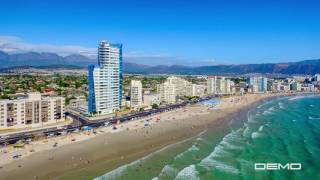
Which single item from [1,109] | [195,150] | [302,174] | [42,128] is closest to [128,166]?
[195,150]

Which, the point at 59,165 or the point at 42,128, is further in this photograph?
the point at 42,128

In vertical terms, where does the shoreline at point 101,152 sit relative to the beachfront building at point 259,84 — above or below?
below

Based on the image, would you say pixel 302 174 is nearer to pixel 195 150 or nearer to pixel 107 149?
pixel 195 150

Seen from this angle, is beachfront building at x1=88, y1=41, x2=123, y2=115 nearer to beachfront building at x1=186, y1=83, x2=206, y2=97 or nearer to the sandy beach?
the sandy beach

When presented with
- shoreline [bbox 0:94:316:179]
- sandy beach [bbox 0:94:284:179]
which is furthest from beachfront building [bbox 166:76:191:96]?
shoreline [bbox 0:94:316:179]

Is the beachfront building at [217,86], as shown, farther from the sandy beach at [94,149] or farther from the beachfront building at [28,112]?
the beachfront building at [28,112]

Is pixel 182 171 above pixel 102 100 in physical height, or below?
below

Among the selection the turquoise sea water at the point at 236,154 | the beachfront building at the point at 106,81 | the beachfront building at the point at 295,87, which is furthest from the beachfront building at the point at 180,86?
the beachfront building at the point at 295,87

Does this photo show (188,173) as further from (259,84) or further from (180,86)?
(259,84)
